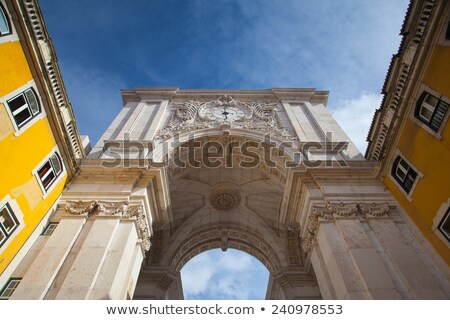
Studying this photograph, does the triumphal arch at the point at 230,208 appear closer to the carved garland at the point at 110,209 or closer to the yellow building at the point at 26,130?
the carved garland at the point at 110,209

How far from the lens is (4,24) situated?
923 centimetres

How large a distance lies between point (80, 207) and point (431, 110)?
46.8ft

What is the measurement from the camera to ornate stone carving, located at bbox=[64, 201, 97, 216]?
38.7 ft

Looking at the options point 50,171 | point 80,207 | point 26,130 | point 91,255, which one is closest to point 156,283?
point 80,207

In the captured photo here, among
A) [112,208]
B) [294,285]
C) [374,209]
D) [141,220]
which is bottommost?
[141,220]

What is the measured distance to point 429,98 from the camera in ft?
33.9

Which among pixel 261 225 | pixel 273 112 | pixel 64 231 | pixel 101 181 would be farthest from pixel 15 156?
pixel 261 225

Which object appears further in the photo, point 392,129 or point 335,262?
point 392,129

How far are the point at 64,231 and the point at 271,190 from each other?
14.3 m

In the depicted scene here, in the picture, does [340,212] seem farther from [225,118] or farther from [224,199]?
[224,199]

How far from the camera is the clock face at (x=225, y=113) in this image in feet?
66.4

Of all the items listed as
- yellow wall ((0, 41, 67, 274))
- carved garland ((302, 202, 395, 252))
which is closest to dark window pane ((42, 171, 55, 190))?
yellow wall ((0, 41, 67, 274))

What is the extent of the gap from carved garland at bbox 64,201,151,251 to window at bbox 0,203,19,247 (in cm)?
232
